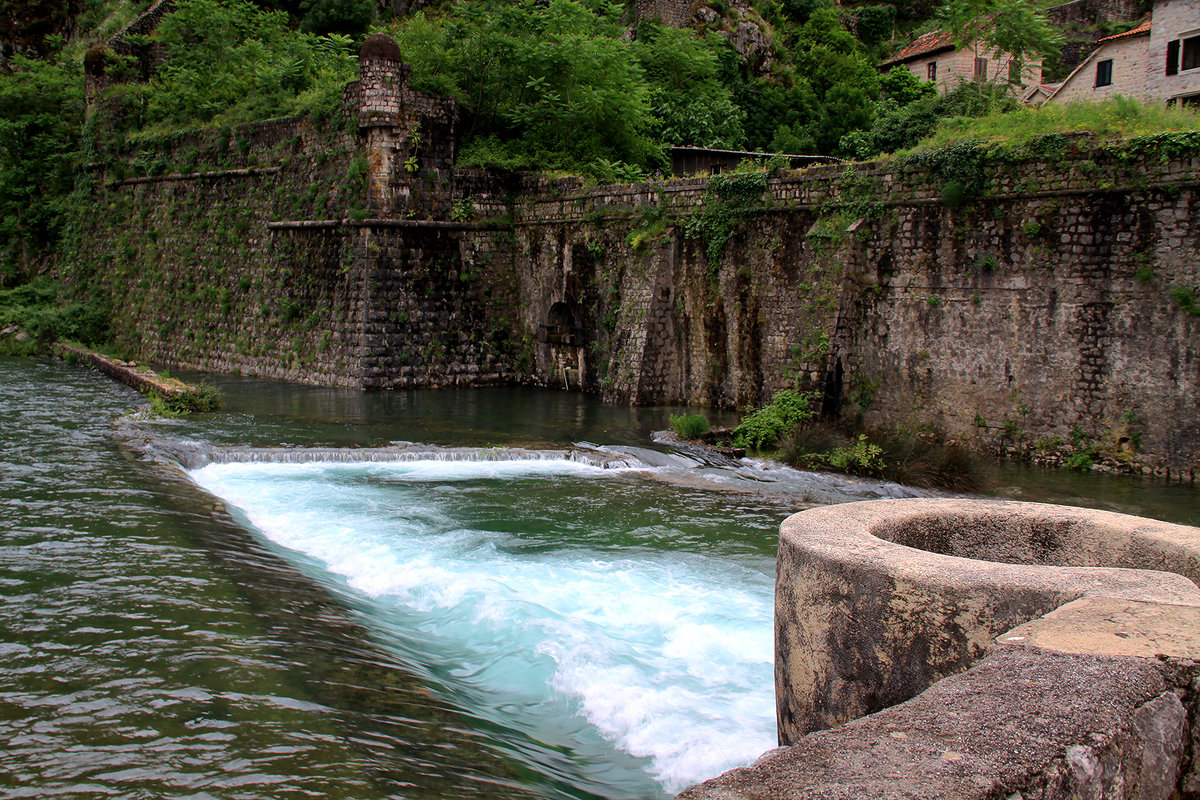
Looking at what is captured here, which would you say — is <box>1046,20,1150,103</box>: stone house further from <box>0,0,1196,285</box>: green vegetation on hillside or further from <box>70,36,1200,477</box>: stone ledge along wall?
<box>70,36,1200,477</box>: stone ledge along wall

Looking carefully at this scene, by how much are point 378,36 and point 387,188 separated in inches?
113

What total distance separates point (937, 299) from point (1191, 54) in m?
13.7

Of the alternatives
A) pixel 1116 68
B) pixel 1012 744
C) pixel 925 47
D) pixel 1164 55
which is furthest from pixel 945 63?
pixel 1012 744

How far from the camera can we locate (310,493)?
1115 centimetres

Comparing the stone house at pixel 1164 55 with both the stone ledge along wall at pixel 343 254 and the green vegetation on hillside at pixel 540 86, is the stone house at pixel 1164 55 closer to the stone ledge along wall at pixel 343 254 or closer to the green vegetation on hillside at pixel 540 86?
the green vegetation on hillside at pixel 540 86

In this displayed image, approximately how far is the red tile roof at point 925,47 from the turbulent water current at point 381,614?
26.0 metres

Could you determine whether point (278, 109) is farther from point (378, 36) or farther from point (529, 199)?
point (529, 199)

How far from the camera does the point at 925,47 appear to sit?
34938mm

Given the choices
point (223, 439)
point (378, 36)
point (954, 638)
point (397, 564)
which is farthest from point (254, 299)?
point (954, 638)

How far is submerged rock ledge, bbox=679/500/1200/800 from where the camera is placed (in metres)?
2.64

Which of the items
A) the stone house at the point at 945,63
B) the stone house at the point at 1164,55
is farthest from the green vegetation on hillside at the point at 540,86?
the stone house at the point at 1164,55

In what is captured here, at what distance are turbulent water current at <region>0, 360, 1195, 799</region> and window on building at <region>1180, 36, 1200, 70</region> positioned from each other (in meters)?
16.0

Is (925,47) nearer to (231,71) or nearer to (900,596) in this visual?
(231,71)

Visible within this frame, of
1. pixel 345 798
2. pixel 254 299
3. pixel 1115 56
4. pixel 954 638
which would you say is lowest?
pixel 345 798
